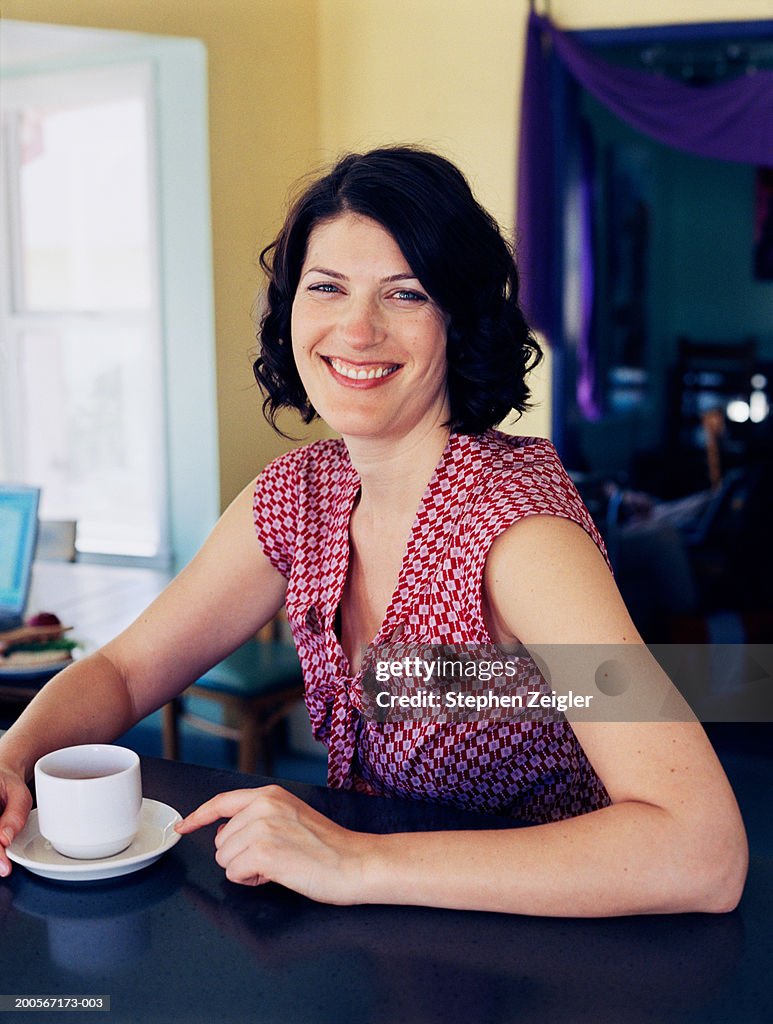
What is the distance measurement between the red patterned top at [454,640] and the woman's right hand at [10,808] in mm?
397

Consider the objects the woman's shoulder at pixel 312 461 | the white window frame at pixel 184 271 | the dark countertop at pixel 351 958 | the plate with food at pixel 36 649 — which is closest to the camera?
the dark countertop at pixel 351 958

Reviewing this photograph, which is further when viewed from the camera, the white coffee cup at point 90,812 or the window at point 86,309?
the window at point 86,309

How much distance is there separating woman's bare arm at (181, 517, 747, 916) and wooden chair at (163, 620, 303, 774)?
2.11 metres

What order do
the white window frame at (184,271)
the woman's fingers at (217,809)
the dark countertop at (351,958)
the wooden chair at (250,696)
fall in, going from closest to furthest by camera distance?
the dark countertop at (351,958) → the woman's fingers at (217,809) → the wooden chair at (250,696) → the white window frame at (184,271)

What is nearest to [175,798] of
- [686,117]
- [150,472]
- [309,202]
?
[309,202]

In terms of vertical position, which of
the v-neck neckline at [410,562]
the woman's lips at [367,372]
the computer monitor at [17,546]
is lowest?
the computer monitor at [17,546]

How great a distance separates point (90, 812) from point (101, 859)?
0.05 metres

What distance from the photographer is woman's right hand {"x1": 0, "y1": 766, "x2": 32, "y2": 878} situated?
1.12 metres

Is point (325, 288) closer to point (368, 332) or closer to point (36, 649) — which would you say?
point (368, 332)

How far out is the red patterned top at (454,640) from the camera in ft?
4.42

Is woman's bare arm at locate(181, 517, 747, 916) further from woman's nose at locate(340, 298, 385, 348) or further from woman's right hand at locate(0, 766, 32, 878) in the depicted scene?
woman's nose at locate(340, 298, 385, 348)

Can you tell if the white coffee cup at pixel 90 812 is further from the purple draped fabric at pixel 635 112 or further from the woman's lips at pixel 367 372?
the purple draped fabric at pixel 635 112

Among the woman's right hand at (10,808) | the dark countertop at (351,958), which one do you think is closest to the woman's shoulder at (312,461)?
the woman's right hand at (10,808)

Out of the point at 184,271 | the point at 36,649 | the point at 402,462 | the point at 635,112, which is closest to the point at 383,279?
the point at 402,462
